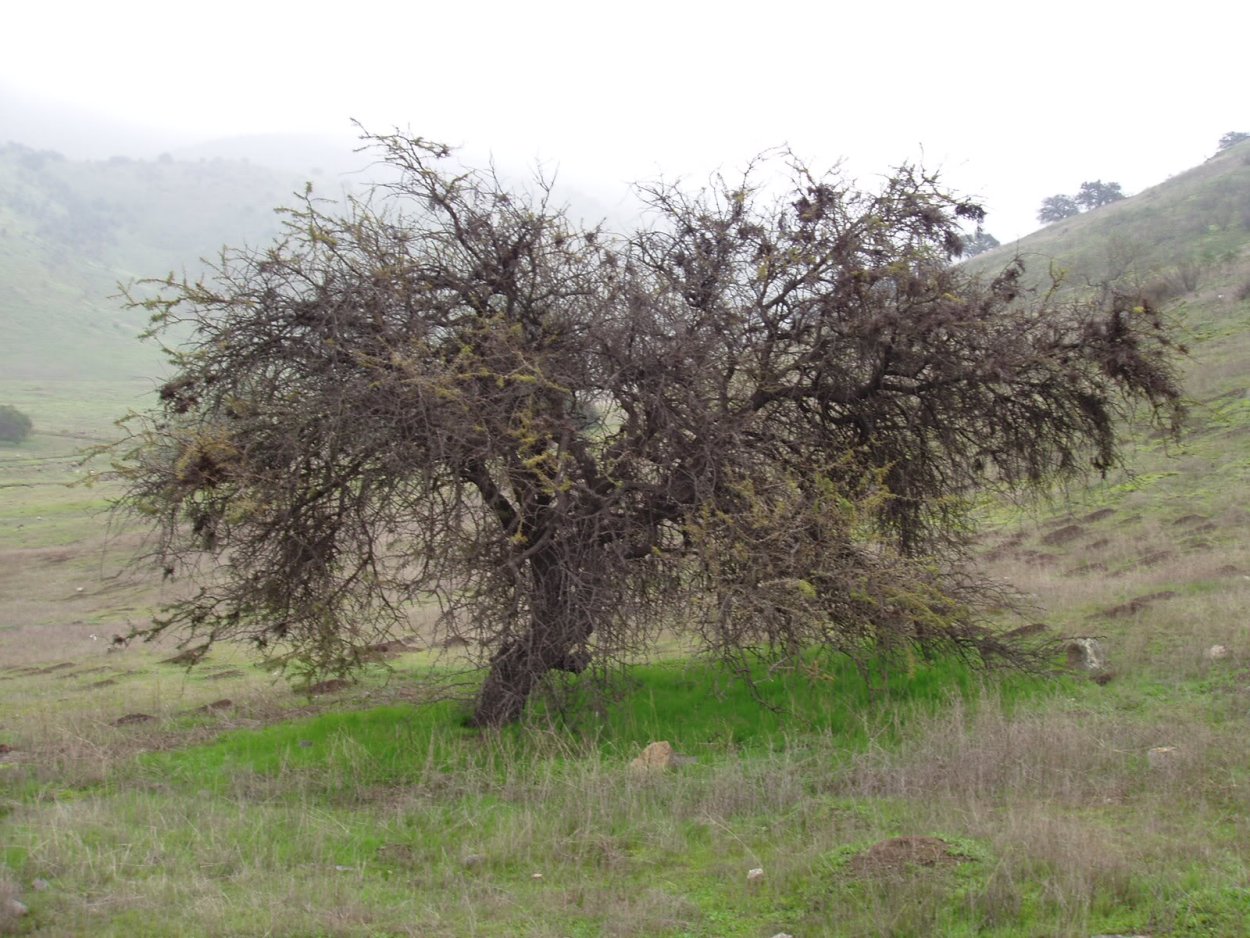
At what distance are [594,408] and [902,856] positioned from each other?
6.02 meters

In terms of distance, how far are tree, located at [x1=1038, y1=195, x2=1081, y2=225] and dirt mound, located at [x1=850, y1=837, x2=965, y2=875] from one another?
308 feet

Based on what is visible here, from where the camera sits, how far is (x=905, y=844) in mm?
5840

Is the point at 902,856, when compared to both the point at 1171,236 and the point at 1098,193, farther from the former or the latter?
the point at 1098,193

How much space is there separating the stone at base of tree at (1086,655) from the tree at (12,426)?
72.0m

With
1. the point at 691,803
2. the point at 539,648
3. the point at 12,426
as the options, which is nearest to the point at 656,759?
the point at 691,803

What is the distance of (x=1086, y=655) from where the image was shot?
10484 millimetres

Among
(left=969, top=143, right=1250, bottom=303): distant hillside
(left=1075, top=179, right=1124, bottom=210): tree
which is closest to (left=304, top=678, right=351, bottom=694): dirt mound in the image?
(left=969, top=143, right=1250, bottom=303): distant hillside

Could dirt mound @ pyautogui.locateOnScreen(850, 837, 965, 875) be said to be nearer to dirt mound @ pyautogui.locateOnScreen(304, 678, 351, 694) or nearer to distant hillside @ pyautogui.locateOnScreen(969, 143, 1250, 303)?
dirt mound @ pyautogui.locateOnScreen(304, 678, 351, 694)

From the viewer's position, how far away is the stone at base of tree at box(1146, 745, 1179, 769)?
23.3 feet

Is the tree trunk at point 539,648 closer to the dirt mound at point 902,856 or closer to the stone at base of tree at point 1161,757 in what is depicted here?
the dirt mound at point 902,856

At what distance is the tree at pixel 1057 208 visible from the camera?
9012 cm

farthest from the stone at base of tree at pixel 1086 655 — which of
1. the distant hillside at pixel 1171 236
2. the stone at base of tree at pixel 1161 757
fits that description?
the distant hillside at pixel 1171 236

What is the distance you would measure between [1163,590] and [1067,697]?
15.5ft

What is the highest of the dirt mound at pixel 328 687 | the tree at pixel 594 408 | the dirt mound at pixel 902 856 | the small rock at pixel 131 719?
the tree at pixel 594 408
